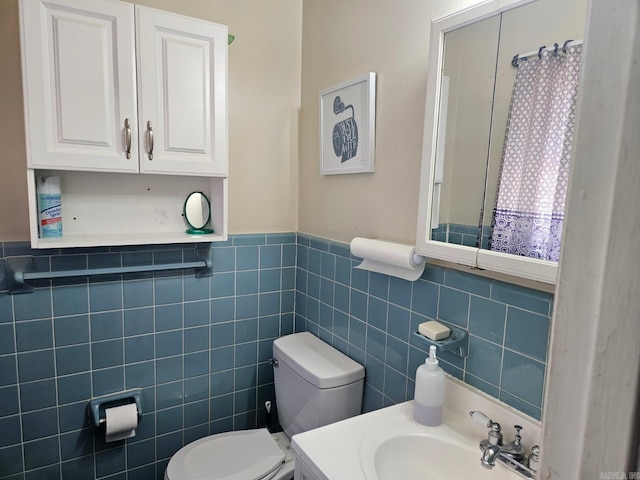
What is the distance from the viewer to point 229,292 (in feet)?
6.20

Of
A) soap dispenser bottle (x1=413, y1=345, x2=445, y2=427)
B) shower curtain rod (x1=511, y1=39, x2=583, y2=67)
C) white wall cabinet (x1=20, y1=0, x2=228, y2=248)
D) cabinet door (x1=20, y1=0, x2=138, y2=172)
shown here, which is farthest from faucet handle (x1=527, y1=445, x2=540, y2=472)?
cabinet door (x1=20, y1=0, x2=138, y2=172)

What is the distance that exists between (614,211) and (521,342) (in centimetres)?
83

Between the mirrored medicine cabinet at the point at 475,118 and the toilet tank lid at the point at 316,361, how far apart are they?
63 cm

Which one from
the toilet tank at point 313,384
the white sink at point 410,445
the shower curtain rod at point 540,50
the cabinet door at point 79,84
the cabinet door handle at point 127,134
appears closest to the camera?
the shower curtain rod at point 540,50

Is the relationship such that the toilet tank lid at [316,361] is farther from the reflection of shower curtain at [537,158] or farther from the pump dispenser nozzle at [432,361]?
the reflection of shower curtain at [537,158]

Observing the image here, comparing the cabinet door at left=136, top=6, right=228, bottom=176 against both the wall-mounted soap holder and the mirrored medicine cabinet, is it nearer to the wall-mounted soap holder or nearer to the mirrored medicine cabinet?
the mirrored medicine cabinet

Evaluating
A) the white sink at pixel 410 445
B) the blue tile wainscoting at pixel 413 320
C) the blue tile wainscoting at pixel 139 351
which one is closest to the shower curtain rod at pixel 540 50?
the blue tile wainscoting at pixel 413 320

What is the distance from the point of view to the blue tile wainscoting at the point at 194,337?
4.17 feet

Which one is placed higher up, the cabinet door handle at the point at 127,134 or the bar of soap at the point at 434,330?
the cabinet door handle at the point at 127,134

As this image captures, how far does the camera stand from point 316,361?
5.35 feet

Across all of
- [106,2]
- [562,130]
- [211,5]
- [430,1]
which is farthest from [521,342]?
[211,5]

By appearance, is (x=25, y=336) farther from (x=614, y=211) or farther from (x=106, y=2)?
(x=614, y=211)

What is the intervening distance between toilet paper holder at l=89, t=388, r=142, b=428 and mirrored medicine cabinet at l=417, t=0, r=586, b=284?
1363 millimetres

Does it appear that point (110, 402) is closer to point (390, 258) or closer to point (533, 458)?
point (390, 258)
